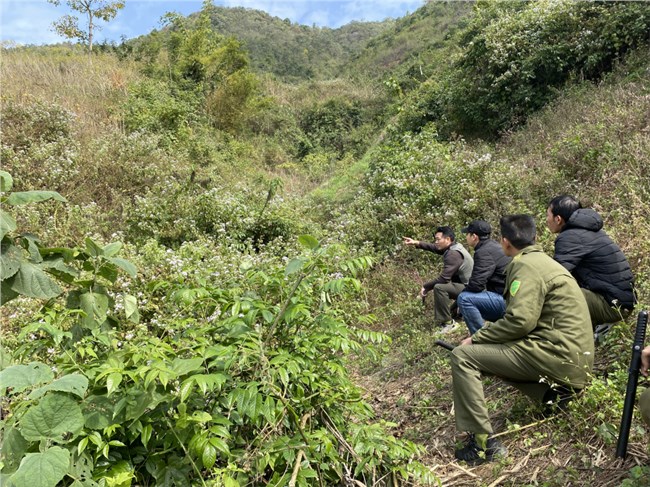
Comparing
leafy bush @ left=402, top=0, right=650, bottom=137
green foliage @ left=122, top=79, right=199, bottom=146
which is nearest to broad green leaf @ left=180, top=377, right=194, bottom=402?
leafy bush @ left=402, top=0, right=650, bottom=137

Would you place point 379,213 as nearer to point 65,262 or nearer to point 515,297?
point 515,297

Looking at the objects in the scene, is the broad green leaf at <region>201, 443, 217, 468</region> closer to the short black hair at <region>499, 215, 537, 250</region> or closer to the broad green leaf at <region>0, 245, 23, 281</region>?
the broad green leaf at <region>0, 245, 23, 281</region>

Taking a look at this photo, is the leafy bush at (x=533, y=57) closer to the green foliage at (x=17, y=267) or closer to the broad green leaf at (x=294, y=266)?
the broad green leaf at (x=294, y=266)

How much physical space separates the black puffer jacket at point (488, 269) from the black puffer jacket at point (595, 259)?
32.7 inches

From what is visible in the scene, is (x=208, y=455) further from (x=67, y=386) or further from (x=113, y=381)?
(x=67, y=386)

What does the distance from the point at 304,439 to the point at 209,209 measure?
260 inches

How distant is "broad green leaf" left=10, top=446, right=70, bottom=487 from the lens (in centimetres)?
125

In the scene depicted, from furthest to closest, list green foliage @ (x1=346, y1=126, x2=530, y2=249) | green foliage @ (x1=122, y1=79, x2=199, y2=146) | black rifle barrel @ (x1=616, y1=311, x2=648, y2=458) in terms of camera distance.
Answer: green foliage @ (x1=122, y1=79, x2=199, y2=146), green foliage @ (x1=346, y1=126, x2=530, y2=249), black rifle barrel @ (x1=616, y1=311, x2=648, y2=458)

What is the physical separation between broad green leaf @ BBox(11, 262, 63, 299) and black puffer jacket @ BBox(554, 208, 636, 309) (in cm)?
369

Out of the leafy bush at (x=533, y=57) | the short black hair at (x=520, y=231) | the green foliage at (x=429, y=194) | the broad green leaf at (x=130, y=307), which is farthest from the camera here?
the leafy bush at (x=533, y=57)

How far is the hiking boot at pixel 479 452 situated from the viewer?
297cm

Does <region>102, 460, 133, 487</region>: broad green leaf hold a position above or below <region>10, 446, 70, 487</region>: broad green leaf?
below

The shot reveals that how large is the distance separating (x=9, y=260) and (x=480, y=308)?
405 cm

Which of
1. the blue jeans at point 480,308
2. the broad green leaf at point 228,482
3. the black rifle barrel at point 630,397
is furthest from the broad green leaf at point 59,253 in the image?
the blue jeans at point 480,308
